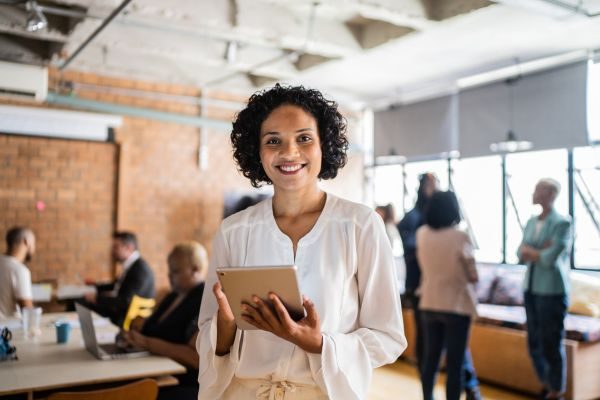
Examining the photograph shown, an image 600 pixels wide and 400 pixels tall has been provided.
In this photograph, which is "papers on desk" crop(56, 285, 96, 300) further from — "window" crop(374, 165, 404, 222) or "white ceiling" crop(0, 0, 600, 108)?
"window" crop(374, 165, 404, 222)

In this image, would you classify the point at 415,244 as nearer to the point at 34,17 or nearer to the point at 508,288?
the point at 508,288

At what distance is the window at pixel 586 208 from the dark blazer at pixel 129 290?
4332 millimetres

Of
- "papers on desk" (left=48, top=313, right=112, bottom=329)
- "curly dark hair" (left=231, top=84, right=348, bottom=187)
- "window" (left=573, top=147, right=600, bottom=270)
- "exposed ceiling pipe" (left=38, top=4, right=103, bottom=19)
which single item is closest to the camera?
"curly dark hair" (left=231, top=84, right=348, bottom=187)

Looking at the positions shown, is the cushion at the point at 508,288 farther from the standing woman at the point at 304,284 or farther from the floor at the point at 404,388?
the standing woman at the point at 304,284

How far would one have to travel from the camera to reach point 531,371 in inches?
193

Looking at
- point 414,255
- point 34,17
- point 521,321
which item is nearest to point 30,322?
point 34,17

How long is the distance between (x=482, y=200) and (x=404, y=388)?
2.84 meters

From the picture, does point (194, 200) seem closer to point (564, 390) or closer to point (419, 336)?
point (419, 336)

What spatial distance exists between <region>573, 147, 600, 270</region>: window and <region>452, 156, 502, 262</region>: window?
978mm

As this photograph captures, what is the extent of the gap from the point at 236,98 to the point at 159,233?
2.06 metres

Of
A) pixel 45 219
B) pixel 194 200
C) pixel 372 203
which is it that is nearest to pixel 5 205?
pixel 45 219

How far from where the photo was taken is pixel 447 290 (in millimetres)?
3854

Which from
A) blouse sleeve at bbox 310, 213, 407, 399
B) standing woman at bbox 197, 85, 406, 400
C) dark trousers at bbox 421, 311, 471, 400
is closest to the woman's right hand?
standing woman at bbox 197, 85, 406, 400

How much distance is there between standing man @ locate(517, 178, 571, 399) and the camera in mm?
4242
